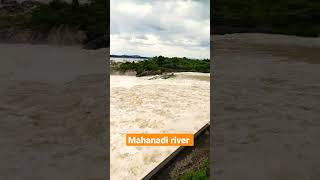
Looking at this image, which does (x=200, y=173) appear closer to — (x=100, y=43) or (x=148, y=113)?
(x=148, y=113)

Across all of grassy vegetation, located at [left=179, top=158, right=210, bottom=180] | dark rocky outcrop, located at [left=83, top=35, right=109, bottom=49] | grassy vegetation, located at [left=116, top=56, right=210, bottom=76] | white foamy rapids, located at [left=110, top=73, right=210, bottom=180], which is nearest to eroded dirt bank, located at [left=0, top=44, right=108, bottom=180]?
dark rocky outcrop, located at [left=83, top=35, right=109, bottom=49]

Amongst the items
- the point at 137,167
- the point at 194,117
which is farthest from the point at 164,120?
the point at 137,167

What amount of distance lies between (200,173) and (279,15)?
671 cm

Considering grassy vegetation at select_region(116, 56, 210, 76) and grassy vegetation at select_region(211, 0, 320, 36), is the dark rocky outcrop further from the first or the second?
grassy vegetation at select_region(211, 0, 320, 36)

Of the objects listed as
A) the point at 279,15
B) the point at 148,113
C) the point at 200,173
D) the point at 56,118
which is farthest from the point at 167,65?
the point at 279,15

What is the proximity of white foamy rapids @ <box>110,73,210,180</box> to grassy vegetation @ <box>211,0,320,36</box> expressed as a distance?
5.41 metres

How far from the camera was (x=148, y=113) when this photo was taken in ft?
13.5

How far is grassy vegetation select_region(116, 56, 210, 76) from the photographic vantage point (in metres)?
4.08

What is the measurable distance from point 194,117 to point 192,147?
290 mm

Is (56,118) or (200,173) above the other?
(56,118)

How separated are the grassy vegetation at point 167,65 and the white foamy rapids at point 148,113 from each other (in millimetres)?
88

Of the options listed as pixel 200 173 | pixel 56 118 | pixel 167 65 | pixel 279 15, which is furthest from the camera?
pixel 279 15

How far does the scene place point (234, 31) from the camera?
885cm

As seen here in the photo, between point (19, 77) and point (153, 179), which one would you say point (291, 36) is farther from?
point (153, 179)
